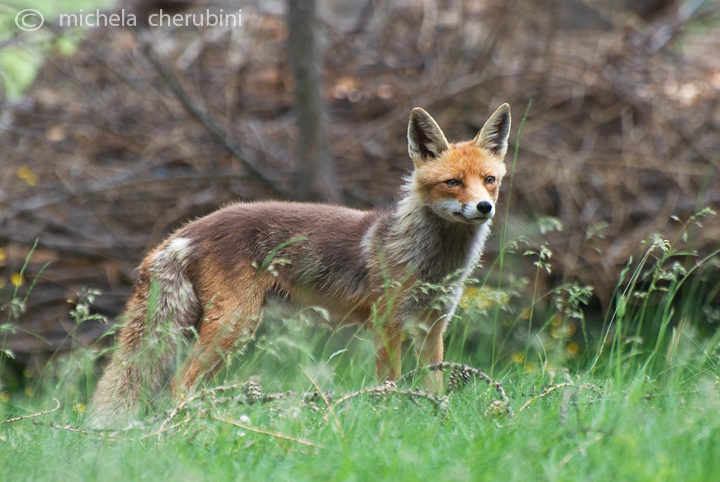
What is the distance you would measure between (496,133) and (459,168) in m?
0.44

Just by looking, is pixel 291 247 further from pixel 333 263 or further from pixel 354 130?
pixel 354 130

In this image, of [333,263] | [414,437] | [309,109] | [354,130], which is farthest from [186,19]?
[414,437]

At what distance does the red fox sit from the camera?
165 inches

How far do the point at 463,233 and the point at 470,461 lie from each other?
224 cm

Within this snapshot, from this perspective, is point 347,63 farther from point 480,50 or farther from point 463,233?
point 463,233

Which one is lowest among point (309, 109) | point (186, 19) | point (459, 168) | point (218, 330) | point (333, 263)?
point (218, 330)

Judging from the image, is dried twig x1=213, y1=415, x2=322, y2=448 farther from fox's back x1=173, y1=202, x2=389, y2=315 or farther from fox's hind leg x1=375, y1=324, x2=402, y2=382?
fox's back x1=173, y1=202, x2=389, y2=315

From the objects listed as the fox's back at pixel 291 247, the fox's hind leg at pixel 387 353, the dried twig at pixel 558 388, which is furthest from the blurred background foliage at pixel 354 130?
the dried twig at pixel 558 388

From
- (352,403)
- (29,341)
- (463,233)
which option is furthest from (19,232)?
(352,403)

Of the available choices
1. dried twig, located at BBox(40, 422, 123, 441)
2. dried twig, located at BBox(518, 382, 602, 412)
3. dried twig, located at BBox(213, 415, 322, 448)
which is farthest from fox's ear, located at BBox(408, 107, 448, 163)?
dried twig, located at BBox(40, 422, 123, 441)

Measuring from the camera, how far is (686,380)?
3422 mm

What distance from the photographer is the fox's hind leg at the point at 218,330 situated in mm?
4137

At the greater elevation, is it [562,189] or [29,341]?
[562,189]

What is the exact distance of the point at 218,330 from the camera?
13.7 ft
